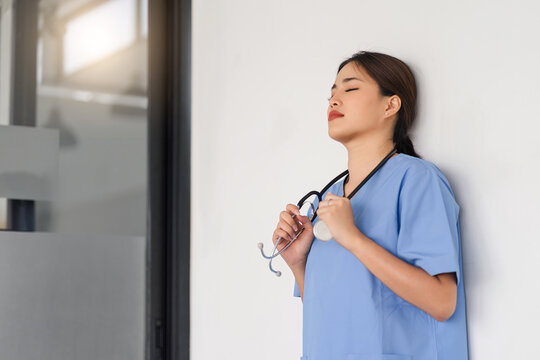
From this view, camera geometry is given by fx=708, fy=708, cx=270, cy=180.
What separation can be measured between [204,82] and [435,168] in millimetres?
1055

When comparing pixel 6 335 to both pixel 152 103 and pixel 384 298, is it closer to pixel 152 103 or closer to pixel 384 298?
pixel 152 103

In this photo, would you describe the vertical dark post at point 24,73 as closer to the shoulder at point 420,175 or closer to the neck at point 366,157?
the neck at point 366,157

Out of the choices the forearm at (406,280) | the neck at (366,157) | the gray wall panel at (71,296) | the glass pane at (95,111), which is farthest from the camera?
the glass pane at (95,111)

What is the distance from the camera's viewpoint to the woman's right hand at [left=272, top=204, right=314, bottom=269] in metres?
1.27

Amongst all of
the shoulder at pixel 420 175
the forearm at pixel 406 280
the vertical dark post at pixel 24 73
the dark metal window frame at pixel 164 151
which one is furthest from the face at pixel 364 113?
the vertical dark post at pixel 24 73

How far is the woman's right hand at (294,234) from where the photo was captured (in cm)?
127

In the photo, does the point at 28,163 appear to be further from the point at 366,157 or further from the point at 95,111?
the point at 366,157

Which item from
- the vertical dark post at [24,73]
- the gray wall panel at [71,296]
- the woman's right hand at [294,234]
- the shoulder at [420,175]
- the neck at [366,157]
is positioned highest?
the vertical dark post at [24,73]

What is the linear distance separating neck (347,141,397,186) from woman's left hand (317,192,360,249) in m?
0.13

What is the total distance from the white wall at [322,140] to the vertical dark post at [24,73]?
0.46 metres

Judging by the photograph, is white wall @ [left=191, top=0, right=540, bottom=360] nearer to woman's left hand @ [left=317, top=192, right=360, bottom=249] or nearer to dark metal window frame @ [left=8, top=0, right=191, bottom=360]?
dark metal window frame @ [left=8, top=0, right=191, bottom=360]

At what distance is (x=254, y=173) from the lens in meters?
1.77

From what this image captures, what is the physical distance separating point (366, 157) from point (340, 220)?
19cm

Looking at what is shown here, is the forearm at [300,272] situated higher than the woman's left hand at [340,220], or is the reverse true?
the woman's left hand at [340,220]
